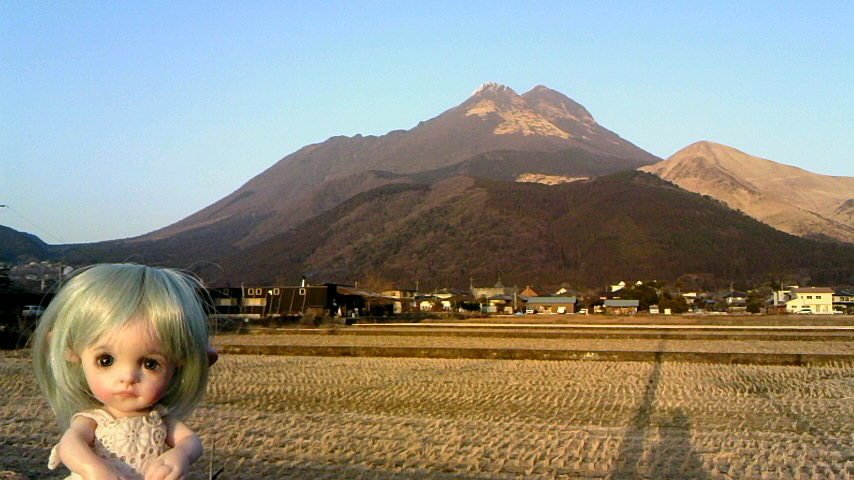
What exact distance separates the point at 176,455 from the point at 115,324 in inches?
13.0

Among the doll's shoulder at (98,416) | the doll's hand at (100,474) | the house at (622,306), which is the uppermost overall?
the doll's shoulder at (98,416)

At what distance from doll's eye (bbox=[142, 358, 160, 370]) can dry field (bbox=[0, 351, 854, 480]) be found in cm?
68

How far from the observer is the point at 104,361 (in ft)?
6.52

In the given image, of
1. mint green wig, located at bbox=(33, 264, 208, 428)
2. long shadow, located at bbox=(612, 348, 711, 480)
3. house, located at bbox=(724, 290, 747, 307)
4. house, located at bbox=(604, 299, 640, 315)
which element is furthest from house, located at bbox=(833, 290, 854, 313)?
mint green wig, located at bbox=(33, 264, 208, 428)

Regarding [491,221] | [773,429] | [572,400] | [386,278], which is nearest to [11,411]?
[572,400]

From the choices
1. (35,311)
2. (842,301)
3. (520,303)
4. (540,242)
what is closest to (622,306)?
(520,303)

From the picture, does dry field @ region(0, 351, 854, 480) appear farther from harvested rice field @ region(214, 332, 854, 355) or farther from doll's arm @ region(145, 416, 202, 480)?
harvested rice field @ region(214, 332, 854, 355)

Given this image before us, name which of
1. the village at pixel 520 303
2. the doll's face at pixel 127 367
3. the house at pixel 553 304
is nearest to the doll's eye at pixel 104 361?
the doll's face at pixel 127 367

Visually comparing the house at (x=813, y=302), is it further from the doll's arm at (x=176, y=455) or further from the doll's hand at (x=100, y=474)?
the doll's hand at (x=100, y=474)

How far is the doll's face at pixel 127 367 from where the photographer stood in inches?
76.7

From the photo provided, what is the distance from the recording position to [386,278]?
128125 millimetres

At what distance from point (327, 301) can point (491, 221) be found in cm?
9213

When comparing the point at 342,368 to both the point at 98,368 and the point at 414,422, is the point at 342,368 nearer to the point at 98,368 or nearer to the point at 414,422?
the point at 414,422

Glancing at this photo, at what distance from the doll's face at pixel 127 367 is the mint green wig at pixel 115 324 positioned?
0.06 feet
